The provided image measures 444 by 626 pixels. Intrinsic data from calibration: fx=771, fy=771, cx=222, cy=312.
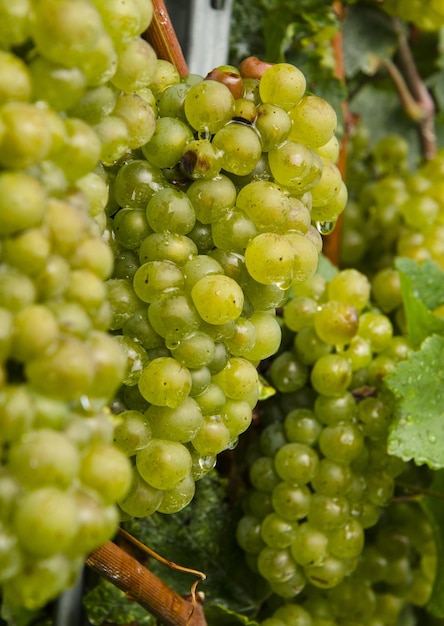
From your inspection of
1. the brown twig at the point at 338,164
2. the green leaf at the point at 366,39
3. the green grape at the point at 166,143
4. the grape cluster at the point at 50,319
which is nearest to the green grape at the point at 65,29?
the grape cluster at the point at 50,319

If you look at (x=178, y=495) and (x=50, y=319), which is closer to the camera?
(x=50, y=319)

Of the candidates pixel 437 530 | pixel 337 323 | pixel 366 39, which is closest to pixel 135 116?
pixel 337 323

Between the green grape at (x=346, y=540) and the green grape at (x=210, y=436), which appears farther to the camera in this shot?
the green grape at (x=346, y=540)

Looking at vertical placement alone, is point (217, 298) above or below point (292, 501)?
above

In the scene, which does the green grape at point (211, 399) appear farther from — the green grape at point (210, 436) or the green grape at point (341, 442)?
the green grape at point (341, 442)

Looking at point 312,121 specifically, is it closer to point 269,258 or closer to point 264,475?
point 269,258

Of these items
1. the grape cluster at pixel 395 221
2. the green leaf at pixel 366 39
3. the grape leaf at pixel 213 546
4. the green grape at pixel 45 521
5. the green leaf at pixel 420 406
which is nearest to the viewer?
the green grape at pixel 45 521

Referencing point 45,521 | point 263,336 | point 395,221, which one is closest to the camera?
point 45,521

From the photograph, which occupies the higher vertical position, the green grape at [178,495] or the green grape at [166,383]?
the green grape at [166,383]

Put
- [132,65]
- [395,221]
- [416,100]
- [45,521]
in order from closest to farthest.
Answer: [45,521], [132,65], [395,221], [416,100]
